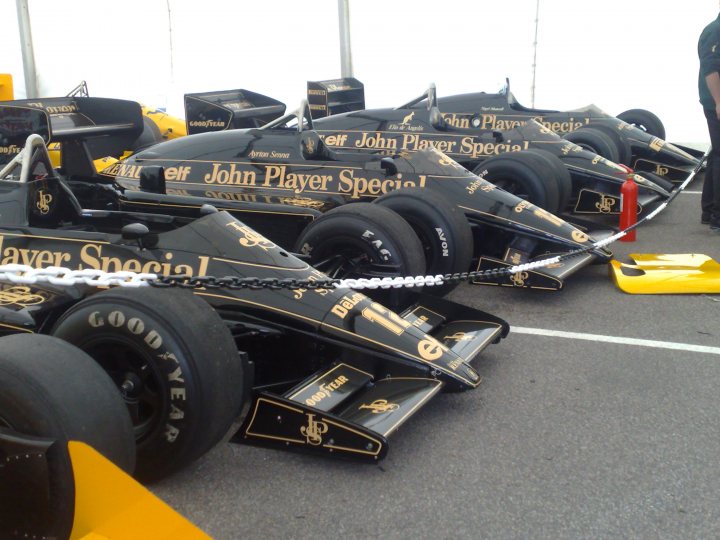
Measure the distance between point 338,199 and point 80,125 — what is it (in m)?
2.11

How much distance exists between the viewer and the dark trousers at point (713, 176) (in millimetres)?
6996

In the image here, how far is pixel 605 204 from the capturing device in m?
7.32

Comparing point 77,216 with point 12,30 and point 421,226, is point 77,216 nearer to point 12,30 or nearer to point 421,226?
point 421,226

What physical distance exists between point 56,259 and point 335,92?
6.77 meters

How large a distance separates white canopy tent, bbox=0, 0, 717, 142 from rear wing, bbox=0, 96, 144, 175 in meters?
4.83

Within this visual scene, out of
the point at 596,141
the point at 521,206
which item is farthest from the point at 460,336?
the point at 596,141

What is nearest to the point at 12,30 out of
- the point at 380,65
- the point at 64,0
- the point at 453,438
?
the point at 64,0

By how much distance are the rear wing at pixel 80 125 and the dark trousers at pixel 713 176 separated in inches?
185

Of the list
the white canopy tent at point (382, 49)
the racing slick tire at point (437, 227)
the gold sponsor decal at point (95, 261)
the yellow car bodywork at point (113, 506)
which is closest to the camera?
the yellow car bodywork at point (113, 506)

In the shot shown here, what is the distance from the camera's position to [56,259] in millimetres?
3646

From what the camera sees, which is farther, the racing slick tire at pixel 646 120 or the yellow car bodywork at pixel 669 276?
the racing slick tire at pixel 646 120

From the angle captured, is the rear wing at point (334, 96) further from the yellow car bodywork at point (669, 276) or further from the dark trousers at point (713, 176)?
the yellow car bodywork at point (669, 276)

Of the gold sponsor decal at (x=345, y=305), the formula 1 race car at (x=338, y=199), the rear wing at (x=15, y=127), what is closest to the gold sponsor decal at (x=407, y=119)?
the formula 1 race car at (x=338, y=199)

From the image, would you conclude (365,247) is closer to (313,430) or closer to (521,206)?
(313,430)
